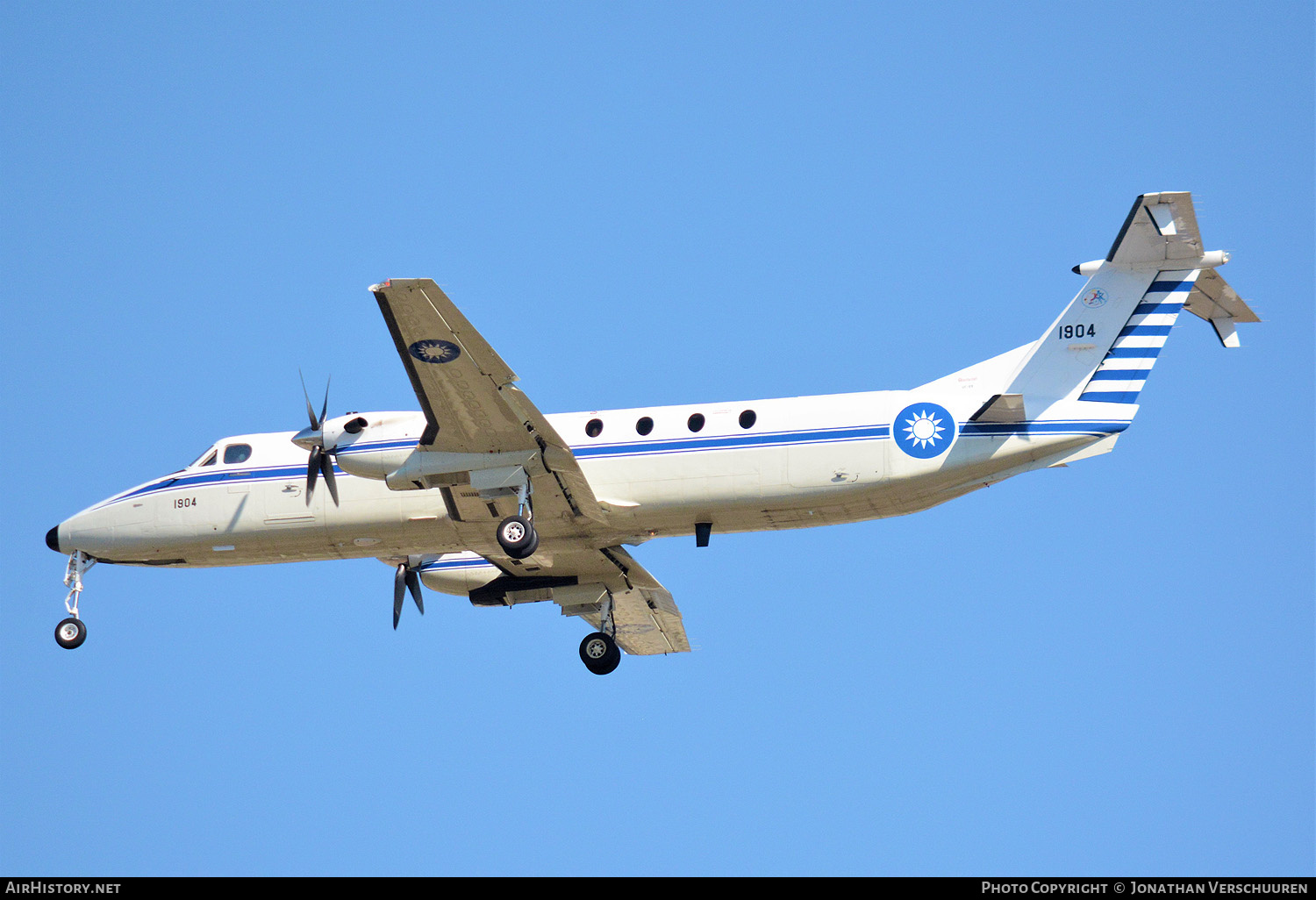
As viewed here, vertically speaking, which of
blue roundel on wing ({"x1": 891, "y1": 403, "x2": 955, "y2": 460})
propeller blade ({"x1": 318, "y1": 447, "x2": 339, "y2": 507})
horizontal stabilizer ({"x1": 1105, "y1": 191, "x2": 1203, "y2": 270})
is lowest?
blue roundel on wing ({"x1": 891, "y1": 403, "x2": 955, "y2": 460})

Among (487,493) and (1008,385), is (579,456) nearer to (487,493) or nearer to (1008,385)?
(487,493)

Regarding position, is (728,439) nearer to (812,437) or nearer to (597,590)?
(812,437)

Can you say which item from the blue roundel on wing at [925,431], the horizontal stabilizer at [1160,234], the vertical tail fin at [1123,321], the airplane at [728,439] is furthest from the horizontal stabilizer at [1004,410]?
the horizontal stabilizer at [1160,234]

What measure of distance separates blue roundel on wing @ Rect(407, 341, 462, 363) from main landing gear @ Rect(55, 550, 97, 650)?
10736 mm

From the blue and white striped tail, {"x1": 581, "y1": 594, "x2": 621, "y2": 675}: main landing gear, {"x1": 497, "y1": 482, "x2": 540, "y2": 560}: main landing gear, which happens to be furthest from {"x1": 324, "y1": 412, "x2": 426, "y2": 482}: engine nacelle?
the blue and white striped tail

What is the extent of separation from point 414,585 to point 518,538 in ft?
19.5

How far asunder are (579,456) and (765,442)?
353 centimetres

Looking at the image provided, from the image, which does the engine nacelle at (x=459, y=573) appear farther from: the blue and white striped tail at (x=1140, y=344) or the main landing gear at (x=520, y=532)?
the blue and white striped tail at (x=1140, y=344)

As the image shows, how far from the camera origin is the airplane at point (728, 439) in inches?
910

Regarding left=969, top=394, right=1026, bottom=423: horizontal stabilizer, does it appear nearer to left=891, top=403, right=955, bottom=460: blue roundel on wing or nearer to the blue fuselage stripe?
the blue fuselage stripe

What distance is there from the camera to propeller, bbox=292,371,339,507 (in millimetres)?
24828

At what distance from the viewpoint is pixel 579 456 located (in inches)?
975

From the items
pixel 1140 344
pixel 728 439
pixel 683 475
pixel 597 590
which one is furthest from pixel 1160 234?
pixel 597 590
